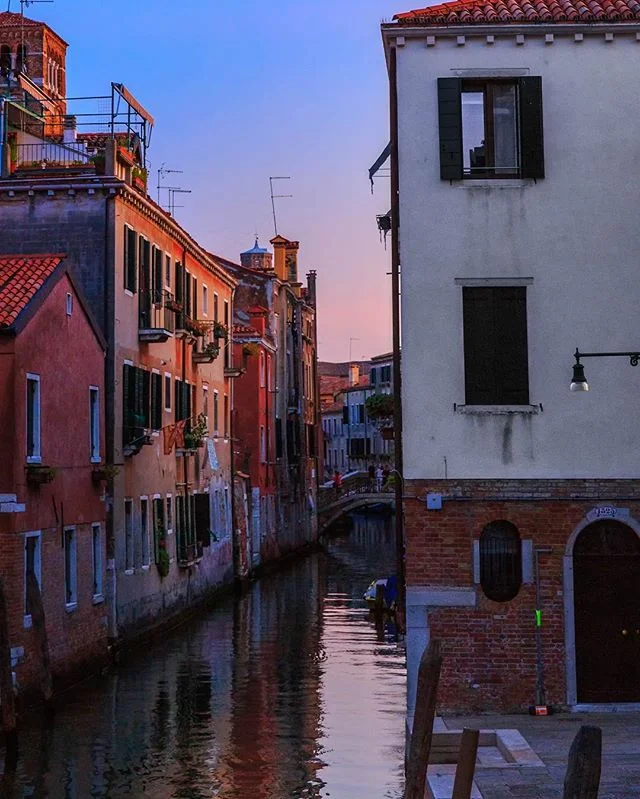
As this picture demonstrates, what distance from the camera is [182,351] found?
3334 centimetres

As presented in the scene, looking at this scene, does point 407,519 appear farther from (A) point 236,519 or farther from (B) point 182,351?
(A) point 236,519

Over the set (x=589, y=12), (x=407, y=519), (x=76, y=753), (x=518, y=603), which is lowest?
(x=76, y=753)

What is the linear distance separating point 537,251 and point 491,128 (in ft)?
5.28

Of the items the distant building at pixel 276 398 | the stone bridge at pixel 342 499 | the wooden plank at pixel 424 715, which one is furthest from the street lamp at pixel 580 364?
the stone bridge at pixel 342 499

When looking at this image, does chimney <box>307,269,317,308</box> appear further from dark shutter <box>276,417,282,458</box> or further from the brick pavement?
the brick pavement

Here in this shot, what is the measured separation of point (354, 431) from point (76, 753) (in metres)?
81.7

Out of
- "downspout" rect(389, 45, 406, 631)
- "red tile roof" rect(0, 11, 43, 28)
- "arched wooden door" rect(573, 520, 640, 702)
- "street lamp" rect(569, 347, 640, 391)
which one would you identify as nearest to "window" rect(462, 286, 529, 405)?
"street lamp" rect(569, 347, 640, 391)

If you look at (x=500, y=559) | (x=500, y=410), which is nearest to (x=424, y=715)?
(x=500, y=559)

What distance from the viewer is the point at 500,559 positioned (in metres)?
15.5

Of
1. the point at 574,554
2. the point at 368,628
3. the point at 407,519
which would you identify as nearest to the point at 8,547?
the point at 407,519

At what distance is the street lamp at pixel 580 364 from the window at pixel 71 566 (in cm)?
1081

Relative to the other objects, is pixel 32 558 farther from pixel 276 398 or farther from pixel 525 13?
pixel 276 398

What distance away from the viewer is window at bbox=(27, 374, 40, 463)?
20.5 metres

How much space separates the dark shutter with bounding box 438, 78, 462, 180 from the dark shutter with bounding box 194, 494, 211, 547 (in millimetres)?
20335
